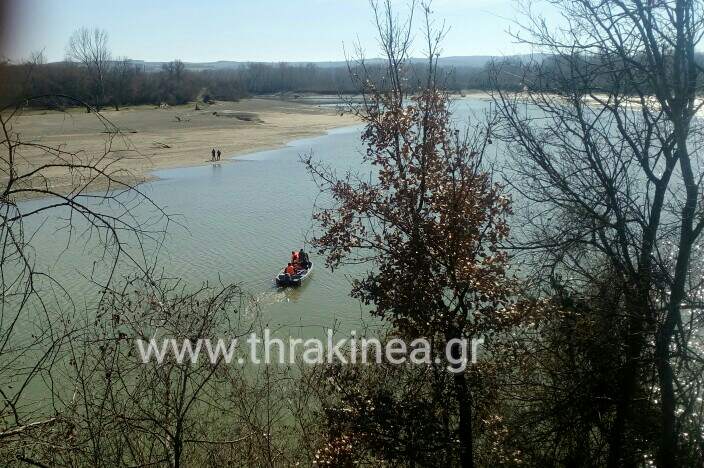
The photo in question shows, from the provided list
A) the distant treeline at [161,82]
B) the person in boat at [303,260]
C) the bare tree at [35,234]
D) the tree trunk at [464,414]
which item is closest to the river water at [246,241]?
the person in boat at [303,260]

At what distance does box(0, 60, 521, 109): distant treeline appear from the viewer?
3363 mm

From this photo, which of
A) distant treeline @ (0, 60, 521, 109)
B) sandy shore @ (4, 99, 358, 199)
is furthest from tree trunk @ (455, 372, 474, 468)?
sandy shore @ (4, 99, 358, 199)

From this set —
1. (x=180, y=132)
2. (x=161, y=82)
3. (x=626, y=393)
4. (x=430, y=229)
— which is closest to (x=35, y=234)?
(x=430, y=229)

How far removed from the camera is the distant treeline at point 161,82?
11.0 feet

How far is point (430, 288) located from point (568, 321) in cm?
199

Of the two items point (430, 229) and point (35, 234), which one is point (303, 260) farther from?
point (35, 234)

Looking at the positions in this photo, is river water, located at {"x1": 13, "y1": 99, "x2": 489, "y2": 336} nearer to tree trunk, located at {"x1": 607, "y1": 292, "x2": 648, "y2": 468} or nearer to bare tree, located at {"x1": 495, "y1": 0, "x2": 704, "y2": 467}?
bare tree, located at {"x1": 495, "y1": 0, "x2": 704, "y2": 467}

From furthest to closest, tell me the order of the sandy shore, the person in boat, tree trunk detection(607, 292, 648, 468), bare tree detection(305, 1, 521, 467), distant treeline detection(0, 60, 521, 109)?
the sandy shore, the person in boat, tree trunk detection(607, 292, 648, 468), bare tree detection(305, 1, 521, 467), distant treeline detection(0, 60, 521, 109)

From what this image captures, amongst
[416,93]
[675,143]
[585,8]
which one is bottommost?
[675,143]

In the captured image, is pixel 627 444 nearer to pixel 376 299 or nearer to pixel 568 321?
pixel 568 321

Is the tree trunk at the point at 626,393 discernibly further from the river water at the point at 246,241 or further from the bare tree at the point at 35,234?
the bare tree at the point at 35,234

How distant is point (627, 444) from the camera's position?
6.32 meters

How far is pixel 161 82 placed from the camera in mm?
75625

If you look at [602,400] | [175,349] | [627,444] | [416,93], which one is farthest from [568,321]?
[175,349]
